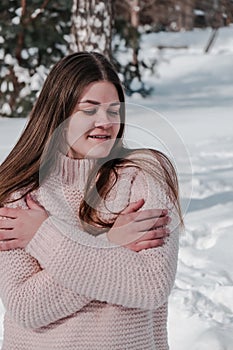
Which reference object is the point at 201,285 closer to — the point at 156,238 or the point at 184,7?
the point at 156,238

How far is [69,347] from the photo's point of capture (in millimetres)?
2094

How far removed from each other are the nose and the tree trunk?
18.4 ft

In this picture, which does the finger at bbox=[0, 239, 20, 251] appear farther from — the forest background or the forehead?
the forest background

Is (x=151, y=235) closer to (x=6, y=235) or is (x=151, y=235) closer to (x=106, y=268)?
(x=106, y=268)

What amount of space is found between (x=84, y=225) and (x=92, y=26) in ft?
19.0

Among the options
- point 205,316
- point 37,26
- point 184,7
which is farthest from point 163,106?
point 184,7

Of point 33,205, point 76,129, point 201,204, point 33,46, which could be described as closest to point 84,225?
point 33,205

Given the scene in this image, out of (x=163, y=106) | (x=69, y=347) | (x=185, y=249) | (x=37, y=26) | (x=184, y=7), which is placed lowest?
(x=184, y=7)

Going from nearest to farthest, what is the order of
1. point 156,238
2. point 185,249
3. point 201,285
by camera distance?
point 156,238 < point 201,285 < point 185,249

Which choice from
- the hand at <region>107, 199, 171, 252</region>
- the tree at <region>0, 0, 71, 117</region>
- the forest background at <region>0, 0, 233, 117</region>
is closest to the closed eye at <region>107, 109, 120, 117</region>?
the hand at <region>107, 199, 171, 252</region>

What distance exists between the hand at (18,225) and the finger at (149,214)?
23cm

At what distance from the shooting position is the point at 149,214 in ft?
6.76

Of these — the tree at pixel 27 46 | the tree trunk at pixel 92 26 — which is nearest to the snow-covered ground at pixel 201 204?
the tree at pixel 27 46

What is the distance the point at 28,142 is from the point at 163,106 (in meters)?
10.8
